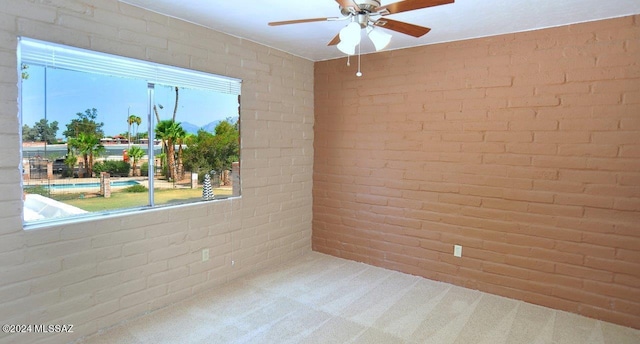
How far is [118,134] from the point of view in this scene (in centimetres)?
271

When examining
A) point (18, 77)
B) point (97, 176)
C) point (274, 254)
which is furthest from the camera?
point (274, 254)

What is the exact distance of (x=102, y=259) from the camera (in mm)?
2547

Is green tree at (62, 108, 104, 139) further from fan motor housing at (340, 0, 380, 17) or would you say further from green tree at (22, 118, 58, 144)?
fan motor housing at (340, 0, 380, 17)

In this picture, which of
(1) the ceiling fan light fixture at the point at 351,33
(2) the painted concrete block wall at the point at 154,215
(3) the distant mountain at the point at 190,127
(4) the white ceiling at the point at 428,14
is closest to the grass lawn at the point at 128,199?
(2) the painted concrete block wall at the point at 154,215

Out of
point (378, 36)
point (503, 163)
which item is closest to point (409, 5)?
point (378, 36)

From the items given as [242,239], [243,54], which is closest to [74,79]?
[243,54]

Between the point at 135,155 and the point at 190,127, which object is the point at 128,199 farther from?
the point at 190,127

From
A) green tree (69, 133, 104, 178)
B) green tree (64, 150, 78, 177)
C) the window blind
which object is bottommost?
green tree (64, 150, 78, 177)

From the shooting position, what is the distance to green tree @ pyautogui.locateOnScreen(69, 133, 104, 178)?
251cm

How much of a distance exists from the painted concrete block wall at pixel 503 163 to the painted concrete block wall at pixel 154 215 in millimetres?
596

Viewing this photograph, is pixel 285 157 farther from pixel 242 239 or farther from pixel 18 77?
pixel 18 77

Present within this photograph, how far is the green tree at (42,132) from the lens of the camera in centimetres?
224

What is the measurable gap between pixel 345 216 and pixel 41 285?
2942mm

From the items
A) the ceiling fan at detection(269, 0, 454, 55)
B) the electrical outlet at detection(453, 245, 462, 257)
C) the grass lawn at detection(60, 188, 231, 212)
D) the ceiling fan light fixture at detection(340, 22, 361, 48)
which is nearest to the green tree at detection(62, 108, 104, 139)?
the grass lawn at detection(60, 188, 231, 212)
